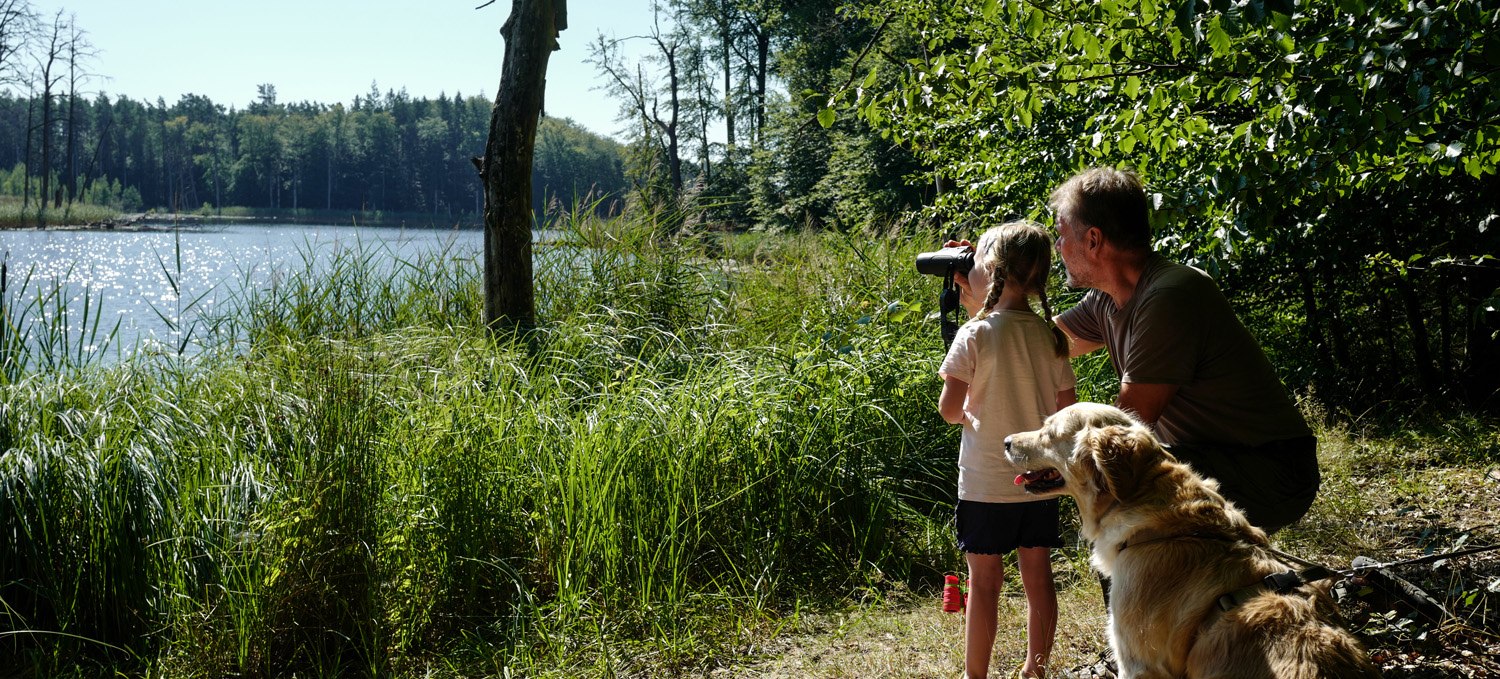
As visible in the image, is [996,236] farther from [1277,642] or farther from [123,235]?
[123,235]

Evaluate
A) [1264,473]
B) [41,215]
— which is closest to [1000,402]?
[1264,473]

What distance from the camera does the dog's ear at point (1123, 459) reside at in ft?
7.52

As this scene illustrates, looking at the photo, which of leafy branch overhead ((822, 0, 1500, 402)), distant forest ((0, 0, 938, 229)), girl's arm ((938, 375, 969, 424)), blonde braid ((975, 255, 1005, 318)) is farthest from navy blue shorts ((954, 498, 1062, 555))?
distant forest ((0, 0, 938, 229))

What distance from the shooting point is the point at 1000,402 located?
9.45 feet

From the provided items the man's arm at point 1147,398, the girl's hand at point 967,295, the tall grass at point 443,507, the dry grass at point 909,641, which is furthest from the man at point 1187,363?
the tall grass at point 443,507

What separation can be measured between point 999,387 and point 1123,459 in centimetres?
63

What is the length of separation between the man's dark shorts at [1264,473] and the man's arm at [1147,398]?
223 millimetres

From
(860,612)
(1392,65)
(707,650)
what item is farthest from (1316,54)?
(707,650)

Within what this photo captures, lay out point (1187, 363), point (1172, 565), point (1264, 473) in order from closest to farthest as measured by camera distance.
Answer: point (1172, 565)
point (1187, 363)
point (1264, 473)

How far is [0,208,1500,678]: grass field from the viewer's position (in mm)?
3629

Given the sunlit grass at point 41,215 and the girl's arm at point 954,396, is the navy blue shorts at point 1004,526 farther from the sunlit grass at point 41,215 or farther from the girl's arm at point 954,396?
the sunlit grass at point 41,215

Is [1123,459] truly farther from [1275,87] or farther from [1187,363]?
[1275,87]

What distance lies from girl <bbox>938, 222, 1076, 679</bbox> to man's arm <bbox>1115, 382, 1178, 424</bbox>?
10.2 inches

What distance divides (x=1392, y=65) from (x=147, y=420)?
5.15 m
